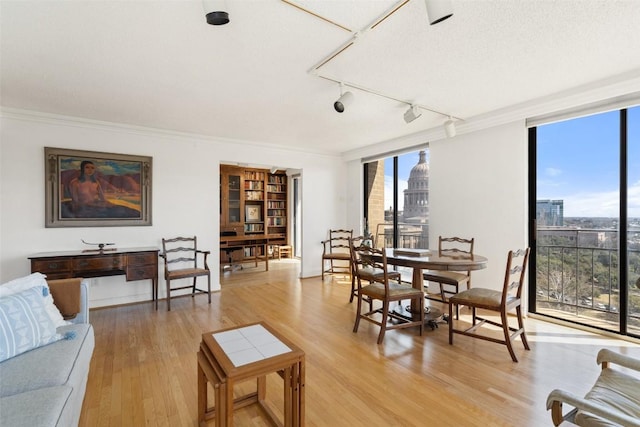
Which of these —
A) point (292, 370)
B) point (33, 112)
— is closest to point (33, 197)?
point (33, 112)

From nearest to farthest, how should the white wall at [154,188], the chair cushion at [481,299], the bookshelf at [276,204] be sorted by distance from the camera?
the chair cushion at [481,299], the white wall at [154,188], the bookshelf at [276,204]

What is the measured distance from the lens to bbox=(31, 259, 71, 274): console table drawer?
3.28m

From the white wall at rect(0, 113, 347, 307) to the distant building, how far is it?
357 centimetres


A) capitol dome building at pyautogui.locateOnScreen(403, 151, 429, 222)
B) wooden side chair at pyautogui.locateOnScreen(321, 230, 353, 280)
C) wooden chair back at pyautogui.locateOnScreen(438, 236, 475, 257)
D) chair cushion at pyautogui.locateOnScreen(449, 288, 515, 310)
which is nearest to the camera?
chair cushion at pyautogui.locateOnScreen(449, 288, 515, 310)

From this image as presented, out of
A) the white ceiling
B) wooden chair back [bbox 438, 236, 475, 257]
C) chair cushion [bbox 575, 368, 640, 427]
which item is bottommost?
chair cushion [bbox 575, 368, 640, 427]

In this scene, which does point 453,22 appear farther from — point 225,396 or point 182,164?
point 182,164

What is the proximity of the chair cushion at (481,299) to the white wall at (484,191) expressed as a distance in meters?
1.14

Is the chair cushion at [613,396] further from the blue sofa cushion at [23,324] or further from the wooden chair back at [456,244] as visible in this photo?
the blue sofa cushion at [23,324]

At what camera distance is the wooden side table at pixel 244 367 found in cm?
142

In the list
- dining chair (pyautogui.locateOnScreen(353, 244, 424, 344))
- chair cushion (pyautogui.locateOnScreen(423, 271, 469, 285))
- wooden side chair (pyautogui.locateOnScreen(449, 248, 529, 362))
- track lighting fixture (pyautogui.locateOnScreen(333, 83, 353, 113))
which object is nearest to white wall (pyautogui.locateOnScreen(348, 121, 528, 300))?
chair cushion (pyautogui.locateOnScreen(423, 271, 469, 285))

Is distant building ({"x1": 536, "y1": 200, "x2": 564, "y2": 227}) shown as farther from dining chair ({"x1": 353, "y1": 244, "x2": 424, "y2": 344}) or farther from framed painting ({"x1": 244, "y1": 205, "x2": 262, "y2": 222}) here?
framed painting ({"x1": 244, "y1": 205, "x2": 262, "y2": 222})

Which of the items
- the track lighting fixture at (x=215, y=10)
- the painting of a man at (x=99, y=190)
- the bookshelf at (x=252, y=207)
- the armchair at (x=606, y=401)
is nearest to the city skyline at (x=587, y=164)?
the armchair at (x=606, y=401)

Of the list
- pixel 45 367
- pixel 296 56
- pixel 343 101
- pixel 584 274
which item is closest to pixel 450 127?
pixel 343 101

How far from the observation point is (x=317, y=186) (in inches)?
235
